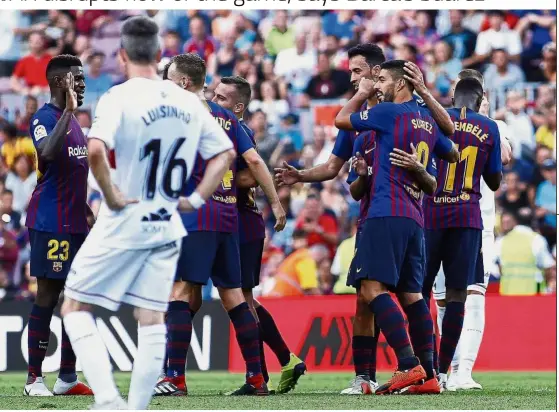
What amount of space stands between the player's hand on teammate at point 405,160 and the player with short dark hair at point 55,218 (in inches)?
95.3

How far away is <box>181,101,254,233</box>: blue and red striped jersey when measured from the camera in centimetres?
845

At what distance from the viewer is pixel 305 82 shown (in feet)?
61.8

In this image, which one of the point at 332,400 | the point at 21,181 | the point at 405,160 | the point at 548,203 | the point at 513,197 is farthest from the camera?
the point at 21,181

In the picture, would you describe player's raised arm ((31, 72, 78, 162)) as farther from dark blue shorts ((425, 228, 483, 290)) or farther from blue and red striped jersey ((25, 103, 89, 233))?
dark blue shorts ((425, 228, 483, 290))

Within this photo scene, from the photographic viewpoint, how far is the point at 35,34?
19.7 metres

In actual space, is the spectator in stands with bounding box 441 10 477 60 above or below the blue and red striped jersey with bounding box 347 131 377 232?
above

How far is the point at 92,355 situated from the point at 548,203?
11734mm

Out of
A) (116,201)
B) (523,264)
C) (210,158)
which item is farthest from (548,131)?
(116,201)

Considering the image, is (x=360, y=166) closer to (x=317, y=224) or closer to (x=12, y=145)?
(x=317, y=224)

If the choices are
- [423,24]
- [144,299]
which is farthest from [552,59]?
[144,299]

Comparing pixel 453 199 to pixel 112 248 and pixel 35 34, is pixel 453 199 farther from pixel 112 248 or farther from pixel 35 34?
pixel 35 34

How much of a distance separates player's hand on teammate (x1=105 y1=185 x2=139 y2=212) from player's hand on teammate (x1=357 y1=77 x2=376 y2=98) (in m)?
3.25

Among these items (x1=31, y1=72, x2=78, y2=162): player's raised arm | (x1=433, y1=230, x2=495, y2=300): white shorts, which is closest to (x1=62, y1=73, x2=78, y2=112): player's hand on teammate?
(x1=31, y1=72, x2=78, y2=162): player's raised arm

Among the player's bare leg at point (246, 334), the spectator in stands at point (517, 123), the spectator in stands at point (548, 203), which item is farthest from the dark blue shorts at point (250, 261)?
the spectator in stands at point (517, 123)
